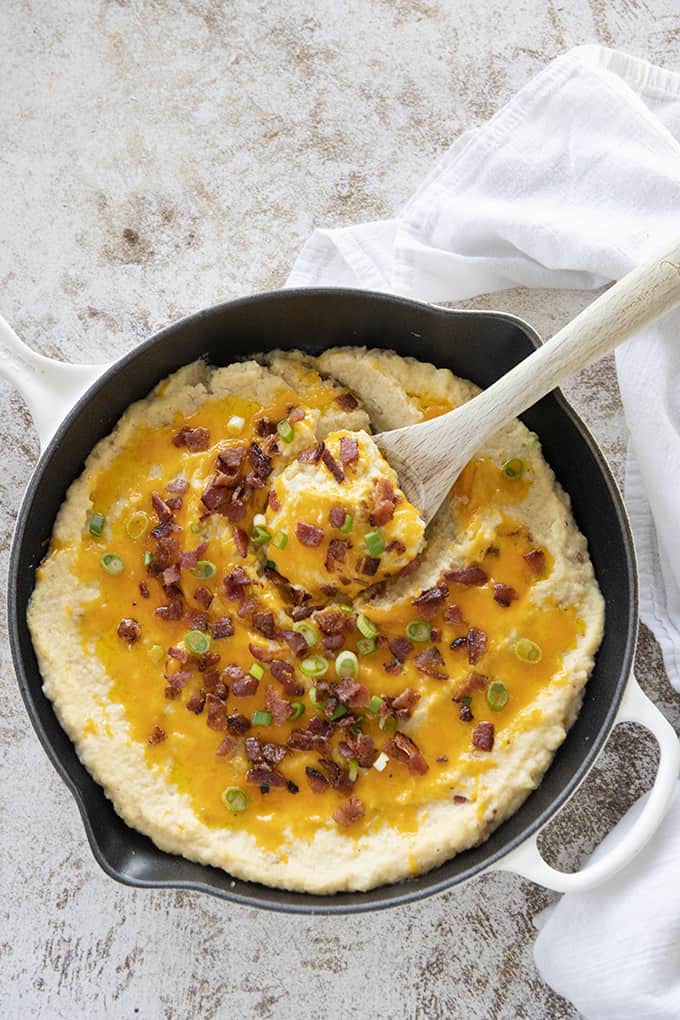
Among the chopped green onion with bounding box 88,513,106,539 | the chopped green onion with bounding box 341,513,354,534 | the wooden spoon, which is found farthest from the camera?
the chopped green onion with bounding box 88,513,106,539

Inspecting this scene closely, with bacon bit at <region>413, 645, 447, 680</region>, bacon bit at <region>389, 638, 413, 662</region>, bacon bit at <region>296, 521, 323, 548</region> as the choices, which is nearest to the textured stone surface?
bacon bit at <region>413, 645, 447, 680</region>

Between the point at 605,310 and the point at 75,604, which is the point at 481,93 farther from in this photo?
the point at 75,604

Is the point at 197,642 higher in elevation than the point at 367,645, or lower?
lower

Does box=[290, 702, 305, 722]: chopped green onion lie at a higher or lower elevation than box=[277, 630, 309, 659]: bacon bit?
lower

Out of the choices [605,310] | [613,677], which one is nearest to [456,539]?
[613,677]

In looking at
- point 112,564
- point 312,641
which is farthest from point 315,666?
point 112,564

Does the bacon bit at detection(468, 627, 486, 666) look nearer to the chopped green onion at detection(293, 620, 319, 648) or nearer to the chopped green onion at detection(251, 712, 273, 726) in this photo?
the chopped green onion at detection(293, 620, 319, 648)

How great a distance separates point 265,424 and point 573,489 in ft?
3.68

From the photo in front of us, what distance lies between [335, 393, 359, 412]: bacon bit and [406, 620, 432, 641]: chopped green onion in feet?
2.68

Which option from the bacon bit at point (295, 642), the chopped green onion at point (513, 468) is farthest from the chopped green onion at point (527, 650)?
the bacon bit at point (295, 642)

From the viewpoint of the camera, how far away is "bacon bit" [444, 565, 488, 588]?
3.25 metres

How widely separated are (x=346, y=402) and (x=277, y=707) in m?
1.11

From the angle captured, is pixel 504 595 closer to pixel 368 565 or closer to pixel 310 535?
pixel 368 565

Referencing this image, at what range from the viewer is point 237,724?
126 inches
